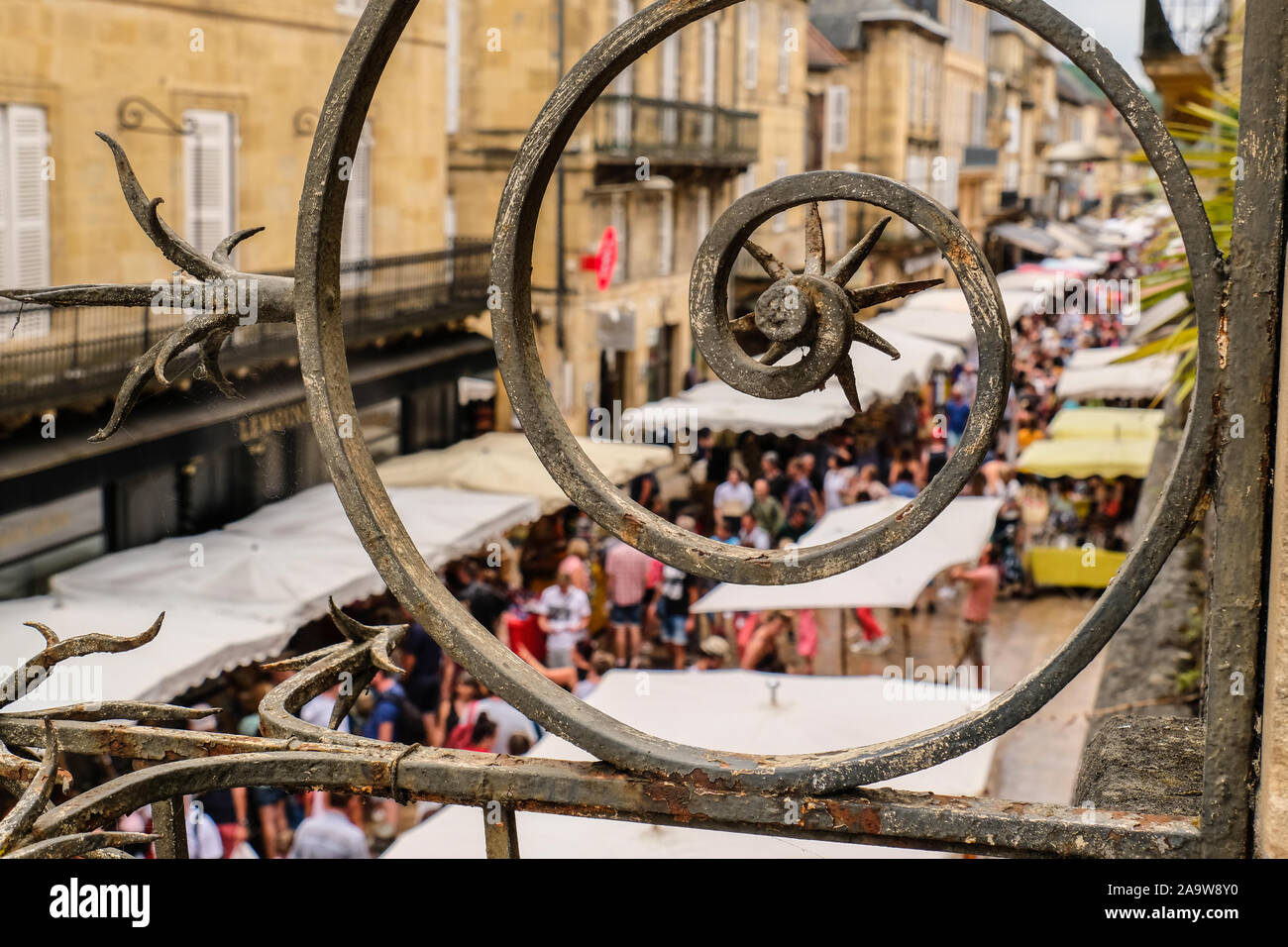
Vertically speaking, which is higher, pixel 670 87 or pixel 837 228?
pixel 670 87

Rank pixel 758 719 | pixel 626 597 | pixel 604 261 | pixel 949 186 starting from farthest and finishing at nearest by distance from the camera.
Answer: pixel 949 186 → pixel 604 261 → pixel 626 597 → pixel 758 719

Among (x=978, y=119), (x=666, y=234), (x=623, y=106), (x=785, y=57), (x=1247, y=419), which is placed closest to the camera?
(x=1247, y=419)

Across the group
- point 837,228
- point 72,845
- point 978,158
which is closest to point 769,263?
point 72,845

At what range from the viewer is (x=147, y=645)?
19.4 feet

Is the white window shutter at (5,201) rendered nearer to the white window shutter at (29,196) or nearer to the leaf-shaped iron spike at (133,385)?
the white window shutter at (29,196)

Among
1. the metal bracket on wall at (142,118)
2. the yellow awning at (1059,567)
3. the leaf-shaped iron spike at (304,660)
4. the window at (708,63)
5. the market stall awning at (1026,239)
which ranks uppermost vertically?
the window at (708,63)

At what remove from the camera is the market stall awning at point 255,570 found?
739 cm

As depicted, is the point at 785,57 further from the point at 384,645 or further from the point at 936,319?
the point at 384,645

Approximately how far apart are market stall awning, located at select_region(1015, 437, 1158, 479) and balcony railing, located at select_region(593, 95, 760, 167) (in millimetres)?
7859

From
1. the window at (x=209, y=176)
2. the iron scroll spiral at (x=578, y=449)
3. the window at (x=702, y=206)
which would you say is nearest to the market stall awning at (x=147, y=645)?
the iron scroll spiral at (x=578, y=449)

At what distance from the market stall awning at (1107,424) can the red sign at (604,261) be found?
6.14 meters

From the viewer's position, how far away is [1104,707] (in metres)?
4.93

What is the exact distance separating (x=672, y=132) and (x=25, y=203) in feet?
43.3

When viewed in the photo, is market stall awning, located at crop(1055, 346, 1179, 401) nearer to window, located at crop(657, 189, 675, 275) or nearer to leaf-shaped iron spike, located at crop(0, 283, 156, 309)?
window, located at crop(657, 189, 675, 275)
